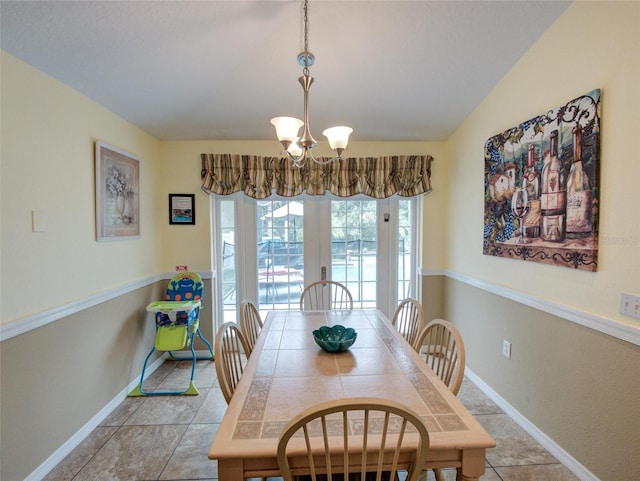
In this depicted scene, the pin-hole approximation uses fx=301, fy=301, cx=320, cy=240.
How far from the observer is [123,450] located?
1.90 meters

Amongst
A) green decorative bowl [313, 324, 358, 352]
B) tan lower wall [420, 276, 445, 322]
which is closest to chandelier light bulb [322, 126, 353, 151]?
green decorative bowl [313, 324, 358, 352]

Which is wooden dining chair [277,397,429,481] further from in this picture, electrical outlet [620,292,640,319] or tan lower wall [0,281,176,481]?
tan lower wall [0,281,176,481]

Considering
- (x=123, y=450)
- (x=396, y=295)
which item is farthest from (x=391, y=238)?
(x=123, y=450)

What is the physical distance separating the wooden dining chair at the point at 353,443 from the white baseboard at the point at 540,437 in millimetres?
1429

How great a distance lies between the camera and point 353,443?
970 mm

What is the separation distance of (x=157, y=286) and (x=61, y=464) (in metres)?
1.52

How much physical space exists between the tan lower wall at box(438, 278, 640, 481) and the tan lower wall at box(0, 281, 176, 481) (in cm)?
302

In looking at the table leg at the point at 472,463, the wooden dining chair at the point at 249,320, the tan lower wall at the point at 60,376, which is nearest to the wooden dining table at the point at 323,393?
the table leg at the point at 472,463

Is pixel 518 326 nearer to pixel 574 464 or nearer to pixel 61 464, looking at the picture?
pixel 574 464

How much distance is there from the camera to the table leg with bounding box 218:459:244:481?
3.16 feet

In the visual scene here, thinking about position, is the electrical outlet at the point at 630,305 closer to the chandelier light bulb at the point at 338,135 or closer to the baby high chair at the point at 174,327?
the chandelier light bulb at the point at 338,135

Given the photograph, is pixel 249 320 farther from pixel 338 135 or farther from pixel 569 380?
pixel 569 380

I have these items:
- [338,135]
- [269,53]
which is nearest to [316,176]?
[269,53]

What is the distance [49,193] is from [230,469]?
1.85m
